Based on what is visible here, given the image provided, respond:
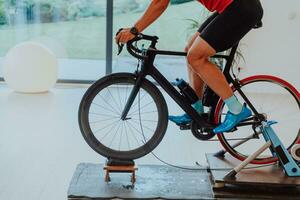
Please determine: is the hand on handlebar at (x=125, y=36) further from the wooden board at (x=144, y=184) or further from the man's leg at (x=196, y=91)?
the wooden board at (x=144, y=184)

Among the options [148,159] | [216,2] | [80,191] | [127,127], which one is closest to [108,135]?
[127,127]

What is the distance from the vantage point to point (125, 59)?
567 centimetres

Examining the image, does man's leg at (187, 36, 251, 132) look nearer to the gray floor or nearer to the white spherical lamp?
the gray floor

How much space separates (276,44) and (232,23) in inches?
124

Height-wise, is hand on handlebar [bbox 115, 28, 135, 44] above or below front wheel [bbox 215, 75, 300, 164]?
above

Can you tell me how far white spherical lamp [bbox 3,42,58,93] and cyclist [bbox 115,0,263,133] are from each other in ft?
8.96

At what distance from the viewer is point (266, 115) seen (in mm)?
2590

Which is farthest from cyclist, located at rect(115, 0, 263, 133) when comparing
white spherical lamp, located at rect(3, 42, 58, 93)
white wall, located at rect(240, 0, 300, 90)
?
white wall, located at rect(240, 0, 300, 90)

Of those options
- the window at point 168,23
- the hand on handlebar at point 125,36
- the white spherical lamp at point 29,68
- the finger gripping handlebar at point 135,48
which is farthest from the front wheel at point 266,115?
the white spherical lamp at point 29,68

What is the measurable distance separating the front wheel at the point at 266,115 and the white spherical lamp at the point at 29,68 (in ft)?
7.49

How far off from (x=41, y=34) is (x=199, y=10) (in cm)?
209

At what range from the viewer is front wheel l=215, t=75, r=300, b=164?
2.60m

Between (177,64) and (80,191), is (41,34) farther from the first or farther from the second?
(80,191)

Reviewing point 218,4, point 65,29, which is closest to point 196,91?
point 218,4
